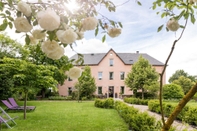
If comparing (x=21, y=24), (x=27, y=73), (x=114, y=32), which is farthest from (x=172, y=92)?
(x=21, y=24)

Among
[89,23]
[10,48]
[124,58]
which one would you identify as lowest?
[89,23]

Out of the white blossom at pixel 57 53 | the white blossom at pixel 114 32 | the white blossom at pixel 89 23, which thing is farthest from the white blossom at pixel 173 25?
the white blossom at pixel 57 53

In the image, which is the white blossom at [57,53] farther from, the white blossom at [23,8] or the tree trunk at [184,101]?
the tree trunk at [184,101]

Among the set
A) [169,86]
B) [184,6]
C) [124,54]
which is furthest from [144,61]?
[184,6]

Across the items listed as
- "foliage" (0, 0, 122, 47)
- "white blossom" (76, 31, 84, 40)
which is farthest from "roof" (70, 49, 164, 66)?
"white blossom" (76, 31, 84, 40)

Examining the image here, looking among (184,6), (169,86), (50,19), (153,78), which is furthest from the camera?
(169,86)

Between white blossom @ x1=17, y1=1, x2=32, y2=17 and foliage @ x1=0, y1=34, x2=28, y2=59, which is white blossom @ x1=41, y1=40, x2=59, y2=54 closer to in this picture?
white blossom @ x1=17, y1=1, x2=32, y2=17

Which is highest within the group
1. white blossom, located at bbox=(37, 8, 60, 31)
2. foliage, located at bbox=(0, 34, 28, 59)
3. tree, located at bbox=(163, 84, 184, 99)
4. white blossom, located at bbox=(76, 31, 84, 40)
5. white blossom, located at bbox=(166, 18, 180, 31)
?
foliage, located at bbox=(0, 34, 28, 59)

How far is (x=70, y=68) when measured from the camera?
129cm

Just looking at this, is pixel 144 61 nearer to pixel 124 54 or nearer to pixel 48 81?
pixel 124 54

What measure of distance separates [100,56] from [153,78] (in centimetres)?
1194

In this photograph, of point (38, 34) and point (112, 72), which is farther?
point (112, 72)

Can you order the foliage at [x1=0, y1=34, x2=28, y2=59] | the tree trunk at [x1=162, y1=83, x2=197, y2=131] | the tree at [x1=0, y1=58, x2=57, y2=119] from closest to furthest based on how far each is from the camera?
the tree trunk at [x1=162, y1=83, x2=197, y2=131]
the tree at [x1=0, y1=58, x2=57, y2=119]
the foliage at [x1=0, y1=34, x2=28, y2=59]

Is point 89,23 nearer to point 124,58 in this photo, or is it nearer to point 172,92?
point 172,92
